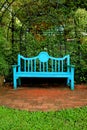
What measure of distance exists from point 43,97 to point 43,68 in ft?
4.38

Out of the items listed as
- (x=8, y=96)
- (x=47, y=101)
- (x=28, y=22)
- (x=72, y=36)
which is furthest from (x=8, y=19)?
(x=47, y=101)

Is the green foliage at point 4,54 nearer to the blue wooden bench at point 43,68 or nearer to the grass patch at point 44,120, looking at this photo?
the blue wooden bench at point 43,68

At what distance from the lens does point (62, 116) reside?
503cm

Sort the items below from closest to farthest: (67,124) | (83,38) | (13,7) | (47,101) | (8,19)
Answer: (67,124) → (47,101) → (83,38) → (8,19) → (13,7)

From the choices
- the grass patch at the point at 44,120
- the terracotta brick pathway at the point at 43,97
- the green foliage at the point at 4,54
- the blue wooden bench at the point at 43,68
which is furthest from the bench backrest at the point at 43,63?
the grass patch at the point at 44,120

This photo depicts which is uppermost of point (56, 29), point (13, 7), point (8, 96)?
point (13, 7)

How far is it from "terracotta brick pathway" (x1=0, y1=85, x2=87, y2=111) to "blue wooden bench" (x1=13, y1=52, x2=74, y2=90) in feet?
1.08

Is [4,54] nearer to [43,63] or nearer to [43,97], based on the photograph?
[43,63]

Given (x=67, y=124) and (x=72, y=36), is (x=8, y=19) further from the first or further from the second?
(x=67, y=124)

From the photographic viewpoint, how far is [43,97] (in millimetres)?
6508

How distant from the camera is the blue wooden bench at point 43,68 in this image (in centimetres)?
729

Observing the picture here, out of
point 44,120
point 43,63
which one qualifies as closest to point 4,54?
point 43,63

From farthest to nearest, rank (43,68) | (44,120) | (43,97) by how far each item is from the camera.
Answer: (43,68) → (43,97) → (44,120)

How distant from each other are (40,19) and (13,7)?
1604mm
